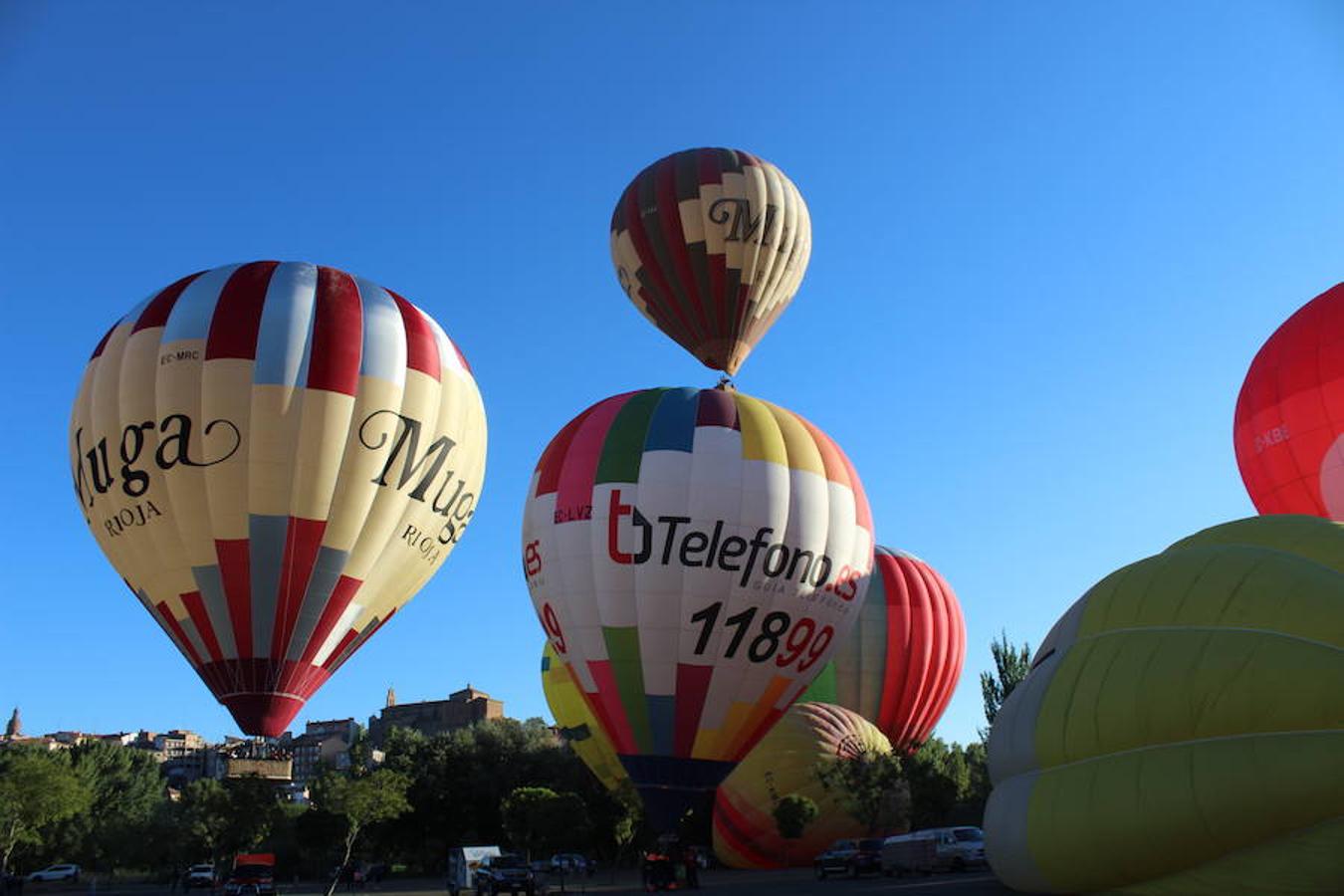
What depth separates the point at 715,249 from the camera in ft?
90.2

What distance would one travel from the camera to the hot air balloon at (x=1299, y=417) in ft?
72.4

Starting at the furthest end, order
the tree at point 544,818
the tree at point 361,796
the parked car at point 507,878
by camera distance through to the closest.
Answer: the tree at point 544,818 < the tree at point 361,796 < the parked car at point 507,878

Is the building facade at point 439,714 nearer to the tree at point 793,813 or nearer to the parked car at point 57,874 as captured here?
the parked car at point 57,874

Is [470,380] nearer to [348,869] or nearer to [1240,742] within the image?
[1240,742]

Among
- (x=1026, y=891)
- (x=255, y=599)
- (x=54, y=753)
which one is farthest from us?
(x=54, y=753)

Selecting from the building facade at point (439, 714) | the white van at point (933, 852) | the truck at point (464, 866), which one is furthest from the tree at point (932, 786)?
the building facade at point (439, 714)

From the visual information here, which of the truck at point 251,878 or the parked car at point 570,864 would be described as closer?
the truck at point 251,878

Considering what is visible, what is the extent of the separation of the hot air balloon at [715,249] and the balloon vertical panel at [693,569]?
5.23m

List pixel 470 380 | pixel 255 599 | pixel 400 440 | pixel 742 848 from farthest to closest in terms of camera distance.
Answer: pixel 742 848, pixel 470 380, pixel 400 440, pixel 255 599

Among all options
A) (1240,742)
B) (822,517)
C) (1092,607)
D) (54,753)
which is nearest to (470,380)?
(822,517)

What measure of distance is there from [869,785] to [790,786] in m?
2.05

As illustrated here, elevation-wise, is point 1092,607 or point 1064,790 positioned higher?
point 1092,607

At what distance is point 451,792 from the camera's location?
4441cm

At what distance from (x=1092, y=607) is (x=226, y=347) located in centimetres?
1552
